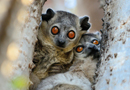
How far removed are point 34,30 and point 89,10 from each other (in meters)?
6.01

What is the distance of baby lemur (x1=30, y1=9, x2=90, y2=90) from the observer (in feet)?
9.62

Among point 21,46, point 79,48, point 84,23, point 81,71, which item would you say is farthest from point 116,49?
point 84,23

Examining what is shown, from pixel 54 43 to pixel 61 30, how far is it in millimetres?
236

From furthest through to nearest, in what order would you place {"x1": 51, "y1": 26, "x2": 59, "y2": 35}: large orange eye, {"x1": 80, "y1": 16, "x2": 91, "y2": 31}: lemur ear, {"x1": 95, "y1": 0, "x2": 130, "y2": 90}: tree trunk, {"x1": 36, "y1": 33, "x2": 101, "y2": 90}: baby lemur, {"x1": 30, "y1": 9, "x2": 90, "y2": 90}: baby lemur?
1. {"x1": 80, "y1": 16, "x2": 91, "y2": 31}: lemur ear
2. {"x1": 51, "y1": 26, "x2": 59, "y2": 35}: large orange eye
3. {"x1": 30, "y1": 9, "x2": 90, "y2": 90}: baby lemur
4. {"x1": 36, "y1": 33, "x2": 101, "y2": 90}: baby lemur
5. {"x1": 95, "y1": 0, "x2": 130, "y2": 90}: tree trunk

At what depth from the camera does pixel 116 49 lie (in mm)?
1831

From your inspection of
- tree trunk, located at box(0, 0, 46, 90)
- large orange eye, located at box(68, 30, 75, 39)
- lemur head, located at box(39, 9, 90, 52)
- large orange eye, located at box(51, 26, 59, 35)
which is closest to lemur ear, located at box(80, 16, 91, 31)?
lemur head, located at box(39, 9, 90, 52)

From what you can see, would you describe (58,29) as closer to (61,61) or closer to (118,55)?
(61,61)

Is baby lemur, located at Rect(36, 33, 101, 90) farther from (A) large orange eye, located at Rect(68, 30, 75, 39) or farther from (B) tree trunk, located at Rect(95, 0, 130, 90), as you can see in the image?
(B) tree trunk, located at Rect(95, 0, 130, 90)

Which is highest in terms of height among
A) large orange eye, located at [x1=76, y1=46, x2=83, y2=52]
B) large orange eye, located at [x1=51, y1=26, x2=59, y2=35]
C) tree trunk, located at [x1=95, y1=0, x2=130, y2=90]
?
large orange eye, located at [x1=51, y1=26, x2=59, y2=35]

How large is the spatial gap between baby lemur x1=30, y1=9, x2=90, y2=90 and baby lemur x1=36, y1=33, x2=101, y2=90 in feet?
0.53

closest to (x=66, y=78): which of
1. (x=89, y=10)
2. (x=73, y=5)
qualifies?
(x=89, y=10)

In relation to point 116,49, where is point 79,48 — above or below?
above

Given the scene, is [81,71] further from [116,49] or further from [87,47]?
[116,49]

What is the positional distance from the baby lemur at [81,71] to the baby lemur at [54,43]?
0.16 metres
